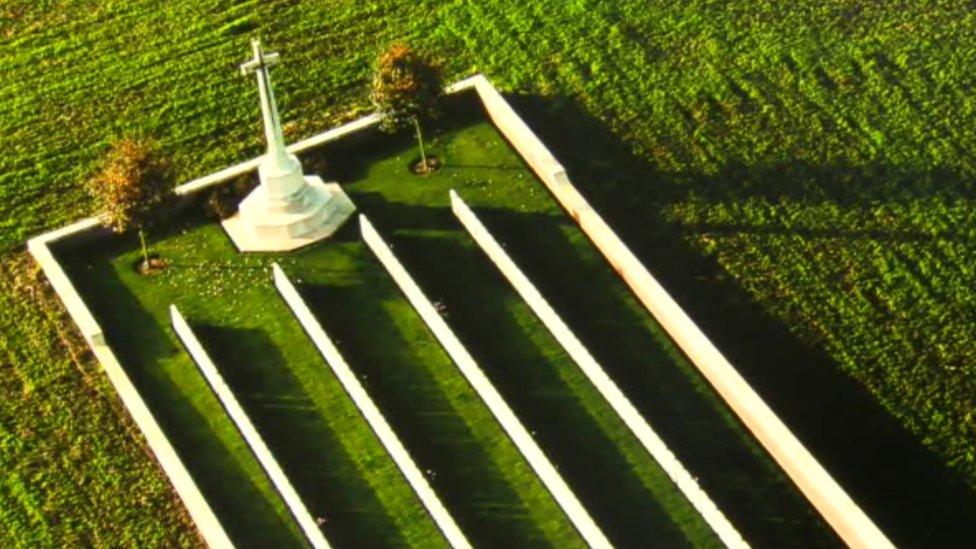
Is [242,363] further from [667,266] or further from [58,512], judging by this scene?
[667,266]

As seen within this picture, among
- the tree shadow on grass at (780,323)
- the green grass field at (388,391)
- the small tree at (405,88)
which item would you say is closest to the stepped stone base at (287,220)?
the green grass field at (388,391)

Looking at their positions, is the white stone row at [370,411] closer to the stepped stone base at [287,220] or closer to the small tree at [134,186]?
the stepped stone base at [287,220]

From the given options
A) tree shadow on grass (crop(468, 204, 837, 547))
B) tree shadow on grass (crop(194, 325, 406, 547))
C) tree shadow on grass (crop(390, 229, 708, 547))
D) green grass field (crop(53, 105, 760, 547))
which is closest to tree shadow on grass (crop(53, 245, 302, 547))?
green grass field (crop(53, 105, 760, 547))

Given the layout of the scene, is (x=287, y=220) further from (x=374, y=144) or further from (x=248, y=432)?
(x=248, y=432)

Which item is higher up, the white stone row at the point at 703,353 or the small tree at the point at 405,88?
the small tree at the point at 405,88

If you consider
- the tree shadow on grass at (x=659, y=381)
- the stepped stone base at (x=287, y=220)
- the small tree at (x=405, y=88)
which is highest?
the small tree at (x=405, y=88)

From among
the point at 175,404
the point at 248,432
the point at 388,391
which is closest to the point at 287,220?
the point at 175,404

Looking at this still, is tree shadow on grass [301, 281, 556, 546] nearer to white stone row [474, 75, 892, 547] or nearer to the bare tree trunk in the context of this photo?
the bare tree trunk

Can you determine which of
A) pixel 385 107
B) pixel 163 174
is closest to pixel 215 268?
pixel 163 174
